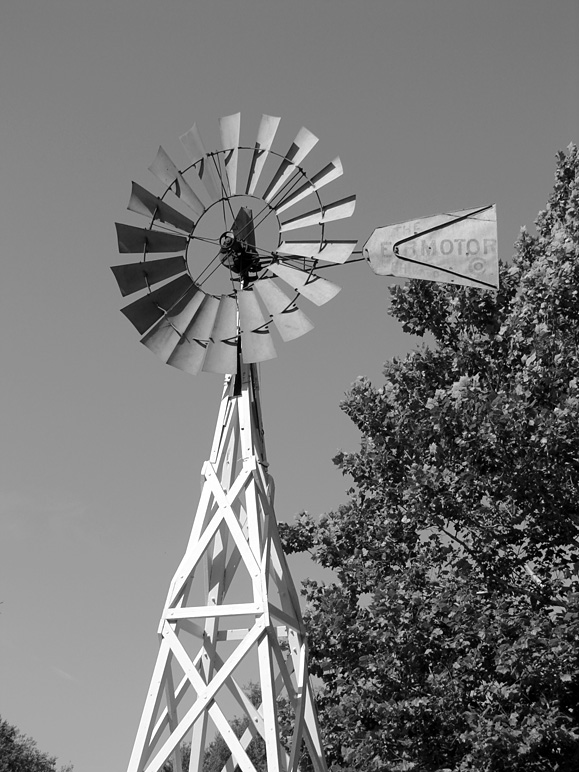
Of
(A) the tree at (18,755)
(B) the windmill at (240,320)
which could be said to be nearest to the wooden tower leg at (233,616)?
(B) the windmill at (240,320)

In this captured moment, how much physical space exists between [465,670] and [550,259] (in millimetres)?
5087

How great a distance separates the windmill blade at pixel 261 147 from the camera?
7.97m

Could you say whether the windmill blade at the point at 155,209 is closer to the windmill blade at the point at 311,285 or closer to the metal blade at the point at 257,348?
the windmill blade at the point at 311,285

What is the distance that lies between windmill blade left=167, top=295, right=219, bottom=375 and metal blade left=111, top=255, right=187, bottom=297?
378 millimetres

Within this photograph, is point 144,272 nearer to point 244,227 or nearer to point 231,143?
point 244,227

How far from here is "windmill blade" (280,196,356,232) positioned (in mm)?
7773

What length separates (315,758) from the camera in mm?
6910

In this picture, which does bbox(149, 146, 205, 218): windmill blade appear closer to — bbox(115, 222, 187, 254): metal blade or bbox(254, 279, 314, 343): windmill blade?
bbox(115, 222, 187, 254): metal blade

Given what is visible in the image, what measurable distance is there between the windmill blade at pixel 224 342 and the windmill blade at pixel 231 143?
3.55 ft

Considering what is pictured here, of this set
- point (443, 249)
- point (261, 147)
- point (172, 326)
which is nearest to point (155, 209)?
point (172, 326)

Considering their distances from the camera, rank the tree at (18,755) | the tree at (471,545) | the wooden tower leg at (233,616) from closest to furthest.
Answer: the wooden tower leg at (233,616), the tree at (471,545), the tree at (18,755)

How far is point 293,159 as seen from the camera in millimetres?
8016

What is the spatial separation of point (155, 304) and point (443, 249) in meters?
2.44

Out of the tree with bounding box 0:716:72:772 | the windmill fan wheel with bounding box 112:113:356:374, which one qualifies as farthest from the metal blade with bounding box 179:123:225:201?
the tree with bounding box 0:716:72:772
